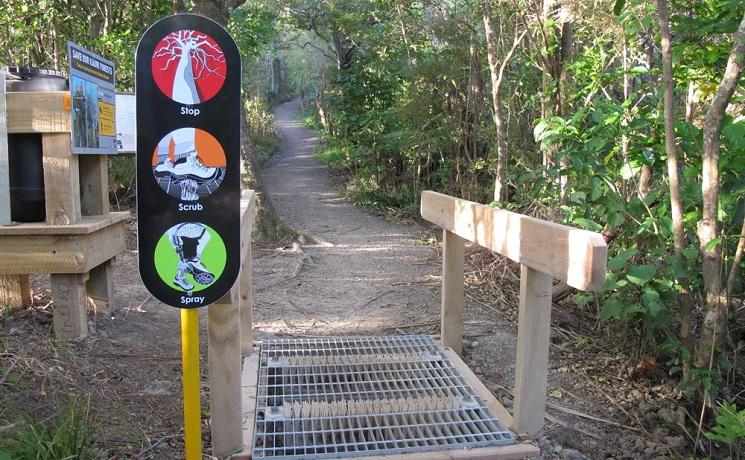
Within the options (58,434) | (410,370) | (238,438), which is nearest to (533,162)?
(410,370)

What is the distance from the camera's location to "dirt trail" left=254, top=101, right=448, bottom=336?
5.61 metres

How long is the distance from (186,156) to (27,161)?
7.63ft

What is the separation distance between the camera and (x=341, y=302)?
20.6ft

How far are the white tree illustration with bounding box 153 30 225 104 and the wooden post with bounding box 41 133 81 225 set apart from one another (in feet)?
6.55

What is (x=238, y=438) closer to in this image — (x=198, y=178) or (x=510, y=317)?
(x=198, y=178)

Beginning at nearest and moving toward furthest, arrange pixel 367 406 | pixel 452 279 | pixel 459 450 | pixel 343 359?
pixel 459 450 → pixel 367 406 → pixel 343 359 → pixel 452 279

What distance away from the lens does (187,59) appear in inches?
89.2

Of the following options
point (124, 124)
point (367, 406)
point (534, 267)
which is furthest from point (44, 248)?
point (534, 267)

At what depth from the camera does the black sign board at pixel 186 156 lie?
2.26m

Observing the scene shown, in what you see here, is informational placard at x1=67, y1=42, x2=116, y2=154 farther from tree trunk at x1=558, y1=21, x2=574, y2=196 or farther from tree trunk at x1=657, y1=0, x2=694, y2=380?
tree trunk at x1=558, y1=21, x2=574, y2=196

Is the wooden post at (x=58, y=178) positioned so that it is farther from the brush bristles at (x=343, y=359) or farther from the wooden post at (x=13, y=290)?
the brush bristles at (x=343, y=359)

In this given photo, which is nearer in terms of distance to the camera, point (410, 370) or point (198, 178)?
point (198, 178)

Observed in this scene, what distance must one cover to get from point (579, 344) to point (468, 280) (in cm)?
211

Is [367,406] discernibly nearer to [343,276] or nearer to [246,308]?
[246,308]
